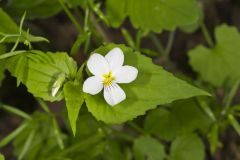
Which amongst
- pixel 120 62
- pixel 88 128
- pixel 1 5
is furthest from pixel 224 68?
pixel 1 5

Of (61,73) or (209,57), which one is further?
(209,57)

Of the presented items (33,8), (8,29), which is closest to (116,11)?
(33,8)

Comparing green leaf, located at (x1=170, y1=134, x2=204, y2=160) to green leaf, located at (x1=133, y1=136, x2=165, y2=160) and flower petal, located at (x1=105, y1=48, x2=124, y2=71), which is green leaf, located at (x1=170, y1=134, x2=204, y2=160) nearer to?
green leaf, located at (x1=133, y1=136, x2=165, y2=160)

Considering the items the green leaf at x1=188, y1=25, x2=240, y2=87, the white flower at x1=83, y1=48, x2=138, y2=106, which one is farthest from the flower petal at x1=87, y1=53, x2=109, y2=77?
the green leaf at x1=188, y1=25, x2=240, y2=87

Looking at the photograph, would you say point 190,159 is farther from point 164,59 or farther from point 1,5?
point 1,5

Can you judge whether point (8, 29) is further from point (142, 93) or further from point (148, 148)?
point (148, 148)

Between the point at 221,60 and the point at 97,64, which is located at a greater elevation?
the point at 97,64
